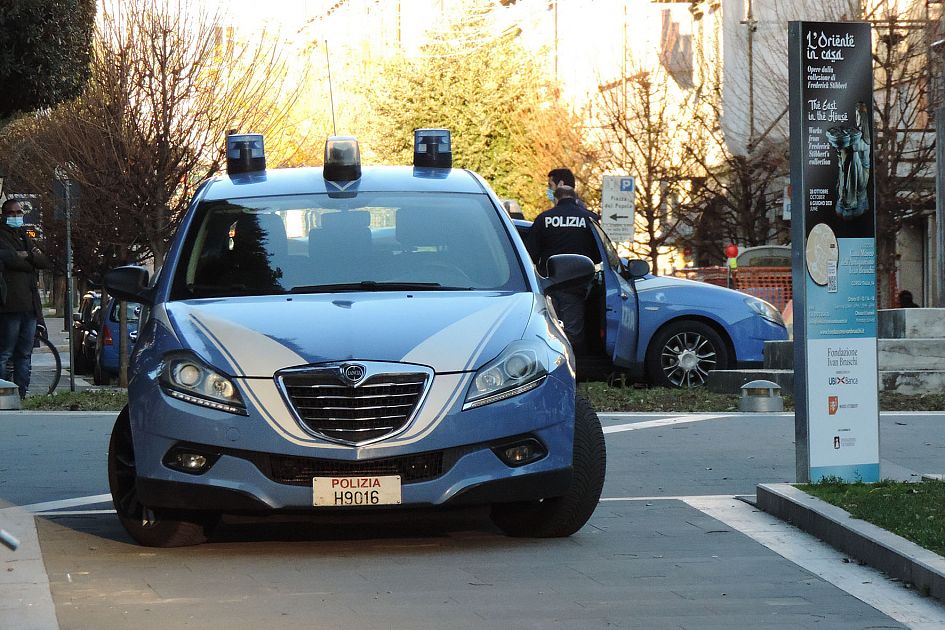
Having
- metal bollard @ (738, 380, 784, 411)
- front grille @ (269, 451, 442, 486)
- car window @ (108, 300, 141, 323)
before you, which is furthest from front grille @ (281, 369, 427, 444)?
car window @ (108, 300, 141, 323)

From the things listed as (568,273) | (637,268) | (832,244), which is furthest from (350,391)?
(637,268)

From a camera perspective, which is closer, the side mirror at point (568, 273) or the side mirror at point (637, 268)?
the side mirror at point (568, 273)

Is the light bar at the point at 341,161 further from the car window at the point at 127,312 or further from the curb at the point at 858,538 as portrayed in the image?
the car window at the point at 127,312

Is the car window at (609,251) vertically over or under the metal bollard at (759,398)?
over

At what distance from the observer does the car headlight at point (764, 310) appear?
54.8 feet

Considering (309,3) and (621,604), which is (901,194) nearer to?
(621,604)

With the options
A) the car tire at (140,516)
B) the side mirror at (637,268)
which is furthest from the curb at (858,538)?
the side mirror at (637,268)

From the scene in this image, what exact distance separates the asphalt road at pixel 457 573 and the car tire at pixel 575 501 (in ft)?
0.27

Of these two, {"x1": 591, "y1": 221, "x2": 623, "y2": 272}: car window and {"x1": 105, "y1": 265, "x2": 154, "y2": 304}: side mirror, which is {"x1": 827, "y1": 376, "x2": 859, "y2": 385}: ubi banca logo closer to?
{"x1": 105, "y1": 265, "x2": 154, "y2": 304}: side mirror

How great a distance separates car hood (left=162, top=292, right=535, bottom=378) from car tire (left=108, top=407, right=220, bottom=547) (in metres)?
0.61

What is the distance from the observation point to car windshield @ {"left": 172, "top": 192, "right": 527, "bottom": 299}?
7797 mm

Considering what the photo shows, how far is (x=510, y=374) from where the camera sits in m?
6.95

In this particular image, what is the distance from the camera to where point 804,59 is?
825 cm

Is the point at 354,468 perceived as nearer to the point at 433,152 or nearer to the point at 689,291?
the point at 433,152
